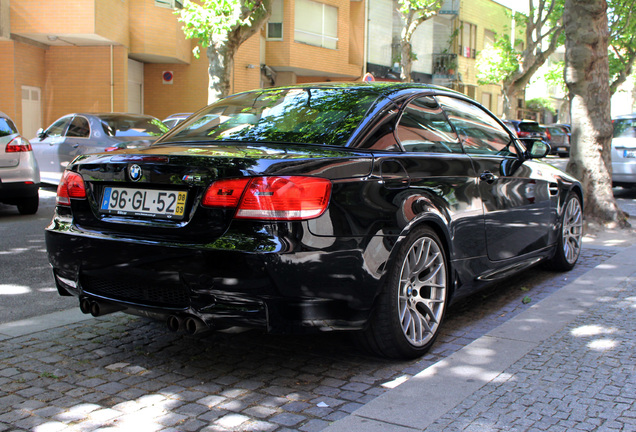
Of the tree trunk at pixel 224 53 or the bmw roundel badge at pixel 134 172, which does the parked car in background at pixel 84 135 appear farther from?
the bmw roundel badge at pixel 134 172

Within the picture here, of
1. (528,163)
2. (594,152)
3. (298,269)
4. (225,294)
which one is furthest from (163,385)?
(594,152)

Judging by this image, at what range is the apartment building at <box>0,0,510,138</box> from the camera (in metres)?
20.4

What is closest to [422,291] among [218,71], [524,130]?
[218,71]

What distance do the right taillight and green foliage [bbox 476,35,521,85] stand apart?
33872mm

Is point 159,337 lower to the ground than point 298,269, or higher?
lower

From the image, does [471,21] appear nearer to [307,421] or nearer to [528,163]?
[528,163]

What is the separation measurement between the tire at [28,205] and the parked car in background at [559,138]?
2793 cm

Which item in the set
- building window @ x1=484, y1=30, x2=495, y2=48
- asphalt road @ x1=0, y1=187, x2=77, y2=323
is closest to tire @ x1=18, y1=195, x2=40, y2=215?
asphalt road @ x1=0, y1=187, x2=77, y2=323

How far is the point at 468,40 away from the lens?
44.4m

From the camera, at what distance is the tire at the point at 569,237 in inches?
258

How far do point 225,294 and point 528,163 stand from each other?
339cm

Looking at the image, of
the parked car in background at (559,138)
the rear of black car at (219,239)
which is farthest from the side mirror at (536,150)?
the parked car in background at (559,138)

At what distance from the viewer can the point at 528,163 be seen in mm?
5953

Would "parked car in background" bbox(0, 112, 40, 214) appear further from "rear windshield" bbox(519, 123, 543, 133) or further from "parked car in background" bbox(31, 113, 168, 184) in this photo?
"rear windshield" bbox(519, 123, 543, 133)
